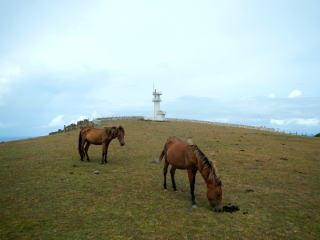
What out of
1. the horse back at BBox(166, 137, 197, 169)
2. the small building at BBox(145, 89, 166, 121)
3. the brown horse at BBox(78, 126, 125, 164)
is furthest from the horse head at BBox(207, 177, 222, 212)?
the small building at BBox(145, 89, 166, 121)

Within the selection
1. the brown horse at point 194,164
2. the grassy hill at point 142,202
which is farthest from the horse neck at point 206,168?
the grassy hill at point 142,202

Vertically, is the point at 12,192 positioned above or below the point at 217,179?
below

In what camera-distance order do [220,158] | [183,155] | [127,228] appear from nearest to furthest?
[127,228]
[183,155]
[220,158]

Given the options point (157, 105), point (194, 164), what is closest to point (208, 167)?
point (194, 164)

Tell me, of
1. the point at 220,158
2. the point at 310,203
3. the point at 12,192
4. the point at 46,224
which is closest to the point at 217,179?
the point at 310,203

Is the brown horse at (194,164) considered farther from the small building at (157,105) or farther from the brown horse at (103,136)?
the small building at (157,105)

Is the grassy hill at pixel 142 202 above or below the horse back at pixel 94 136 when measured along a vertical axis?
below

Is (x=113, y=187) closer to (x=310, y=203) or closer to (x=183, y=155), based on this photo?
(x=183, y=155)

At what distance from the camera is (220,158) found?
670 inches

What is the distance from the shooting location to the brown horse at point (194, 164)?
789 centimetres

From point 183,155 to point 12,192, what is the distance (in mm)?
6502

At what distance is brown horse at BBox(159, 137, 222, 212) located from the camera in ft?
25.9

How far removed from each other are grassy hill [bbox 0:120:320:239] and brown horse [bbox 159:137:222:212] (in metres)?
0.51

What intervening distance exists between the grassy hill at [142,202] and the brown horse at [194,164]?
511 mm
